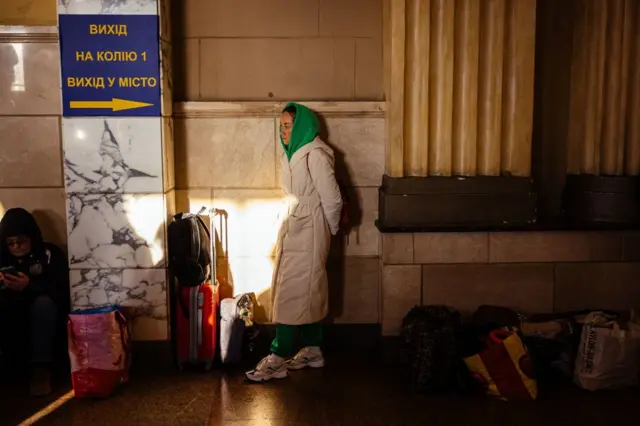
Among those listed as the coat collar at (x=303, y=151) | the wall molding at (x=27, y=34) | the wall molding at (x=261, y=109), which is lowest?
the coat collar at (x=303, y=151)

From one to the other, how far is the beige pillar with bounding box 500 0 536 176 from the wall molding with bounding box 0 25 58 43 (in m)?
3.15

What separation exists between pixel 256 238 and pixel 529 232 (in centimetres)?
195

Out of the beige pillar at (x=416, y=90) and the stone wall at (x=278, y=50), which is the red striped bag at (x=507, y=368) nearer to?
the beige pillar at (x=416, y=90)

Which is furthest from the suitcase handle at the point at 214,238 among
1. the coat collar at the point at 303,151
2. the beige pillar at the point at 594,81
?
the beige pillar at the point at 594,81

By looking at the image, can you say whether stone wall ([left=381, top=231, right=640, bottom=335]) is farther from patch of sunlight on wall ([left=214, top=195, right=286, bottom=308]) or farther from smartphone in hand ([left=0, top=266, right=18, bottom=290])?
smartphone in hand ([left=0, top=266, right=18, bottom=290])

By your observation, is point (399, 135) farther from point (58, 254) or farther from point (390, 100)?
point (58, 254)

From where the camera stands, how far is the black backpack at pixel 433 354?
436cm

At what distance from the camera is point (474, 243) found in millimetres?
4805

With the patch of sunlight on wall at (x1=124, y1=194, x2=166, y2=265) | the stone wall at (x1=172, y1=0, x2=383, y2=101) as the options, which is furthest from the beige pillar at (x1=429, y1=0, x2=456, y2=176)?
the patch of sunlight on wall at (x1=124, y1=194, x2=166, y2=265)

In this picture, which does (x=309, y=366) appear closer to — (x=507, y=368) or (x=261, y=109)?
(x=507, y=368)

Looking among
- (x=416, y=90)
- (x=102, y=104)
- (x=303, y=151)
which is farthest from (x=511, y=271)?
(x=102, y=104)

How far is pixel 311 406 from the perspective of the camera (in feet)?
14.0

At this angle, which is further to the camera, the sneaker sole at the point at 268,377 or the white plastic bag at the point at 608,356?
the sneaker sole at the point at 268,377

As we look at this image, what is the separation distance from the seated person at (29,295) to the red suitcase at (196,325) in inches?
32.2
